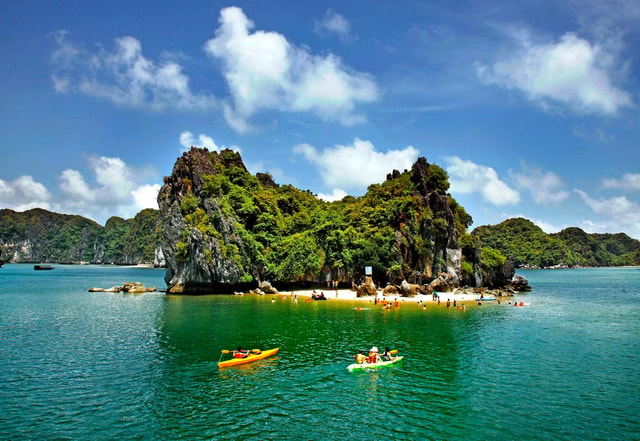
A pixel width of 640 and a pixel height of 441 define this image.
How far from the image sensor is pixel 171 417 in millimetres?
18062

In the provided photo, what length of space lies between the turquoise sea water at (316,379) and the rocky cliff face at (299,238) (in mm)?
23877

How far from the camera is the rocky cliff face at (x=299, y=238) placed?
2670 inches

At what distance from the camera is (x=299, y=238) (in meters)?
73.5

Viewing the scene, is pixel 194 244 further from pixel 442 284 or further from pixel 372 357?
pixel 372 357

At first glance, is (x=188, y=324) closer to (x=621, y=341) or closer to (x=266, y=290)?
(x=266, y=290)

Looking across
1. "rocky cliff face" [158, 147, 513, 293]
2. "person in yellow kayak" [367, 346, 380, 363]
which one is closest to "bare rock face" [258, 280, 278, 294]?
"rocky cliff face" [158, 147, 513, 293]

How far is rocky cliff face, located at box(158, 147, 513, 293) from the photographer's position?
67.8m

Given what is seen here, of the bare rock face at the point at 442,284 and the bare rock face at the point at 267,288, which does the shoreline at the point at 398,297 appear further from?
the bare rock face at the point at 442,284

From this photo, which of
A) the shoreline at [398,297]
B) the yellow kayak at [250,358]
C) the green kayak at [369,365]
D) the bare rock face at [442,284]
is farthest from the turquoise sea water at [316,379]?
the bare rock face at [442,284]

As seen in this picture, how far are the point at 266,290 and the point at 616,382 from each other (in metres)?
55.2

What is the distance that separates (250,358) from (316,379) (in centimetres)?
556

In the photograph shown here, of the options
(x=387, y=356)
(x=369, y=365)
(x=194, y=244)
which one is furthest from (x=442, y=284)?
(x=369, y=365)

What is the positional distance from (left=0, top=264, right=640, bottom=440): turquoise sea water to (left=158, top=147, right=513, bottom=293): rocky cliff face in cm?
2388

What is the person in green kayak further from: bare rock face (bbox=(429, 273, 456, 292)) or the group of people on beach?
bare rock face (bbox=(429, 273, 456, 292))
